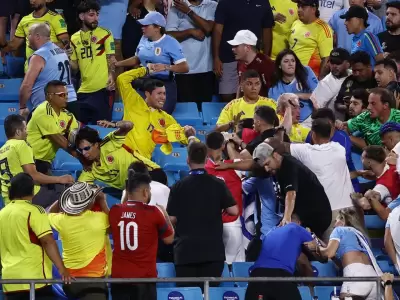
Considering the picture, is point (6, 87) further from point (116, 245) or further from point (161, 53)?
point (116, 245)

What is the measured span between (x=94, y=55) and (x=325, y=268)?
4.02 metres

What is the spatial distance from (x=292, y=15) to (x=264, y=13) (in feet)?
2.16

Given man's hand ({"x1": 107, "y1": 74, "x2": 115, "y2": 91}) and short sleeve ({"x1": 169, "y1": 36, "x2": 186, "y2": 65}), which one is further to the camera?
man's hand ({"x1": 107, "y1": 74, "x2": 115, "y2": 91})

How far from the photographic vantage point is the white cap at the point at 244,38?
13742 mm

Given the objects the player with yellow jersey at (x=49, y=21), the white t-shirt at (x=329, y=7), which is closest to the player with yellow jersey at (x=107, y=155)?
the player with yellow jersey at (x=49, y=21)

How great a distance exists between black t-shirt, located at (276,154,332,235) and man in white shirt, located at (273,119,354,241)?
36 centimetres

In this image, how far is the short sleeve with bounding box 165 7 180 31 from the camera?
14906 millimetres

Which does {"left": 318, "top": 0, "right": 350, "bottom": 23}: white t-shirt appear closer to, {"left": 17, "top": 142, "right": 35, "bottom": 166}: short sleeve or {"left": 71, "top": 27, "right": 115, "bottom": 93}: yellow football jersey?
{"left": 71, "top": 27, "right": 115, "bottom": 93}: yellow football jersey

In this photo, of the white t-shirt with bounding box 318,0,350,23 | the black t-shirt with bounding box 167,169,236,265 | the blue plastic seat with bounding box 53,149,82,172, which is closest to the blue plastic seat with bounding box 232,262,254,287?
the black t-shirt with bounding box 167,169,236,265

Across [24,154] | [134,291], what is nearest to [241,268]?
[134,291]

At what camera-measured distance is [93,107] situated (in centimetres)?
1399

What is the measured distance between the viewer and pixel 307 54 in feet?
48.8

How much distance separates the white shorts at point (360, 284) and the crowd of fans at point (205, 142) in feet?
0.04

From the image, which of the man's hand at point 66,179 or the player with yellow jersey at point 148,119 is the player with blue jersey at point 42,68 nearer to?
the player with yellow jersey at point 148,119
